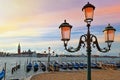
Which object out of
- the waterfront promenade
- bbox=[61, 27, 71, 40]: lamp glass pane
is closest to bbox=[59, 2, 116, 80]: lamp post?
bbox=[61, 27, 71, 40]: lamp glass pane

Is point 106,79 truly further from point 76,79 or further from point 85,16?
point 85,16

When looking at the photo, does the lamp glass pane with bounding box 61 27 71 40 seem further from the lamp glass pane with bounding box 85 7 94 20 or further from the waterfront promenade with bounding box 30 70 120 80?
the waterfront promenade with bounding box 30 70 120 80

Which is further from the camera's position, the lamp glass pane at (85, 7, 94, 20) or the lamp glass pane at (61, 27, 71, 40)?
the lamp glass pane at (61, 27, 71, 40)

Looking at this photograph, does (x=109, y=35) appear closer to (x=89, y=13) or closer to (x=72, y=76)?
(x=89, y=13)

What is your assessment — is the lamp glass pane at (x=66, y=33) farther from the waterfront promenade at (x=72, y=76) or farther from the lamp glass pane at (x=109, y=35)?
the waterfront promenade at (x=72, y=76)

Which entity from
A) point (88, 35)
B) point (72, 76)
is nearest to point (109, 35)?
point (88, 35)

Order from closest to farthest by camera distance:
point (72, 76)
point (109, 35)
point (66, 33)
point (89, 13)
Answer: point (89, 13), point (66, 33), point (109, 35), point (72, 76)

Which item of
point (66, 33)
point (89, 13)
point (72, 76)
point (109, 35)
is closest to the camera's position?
point (89, 13)

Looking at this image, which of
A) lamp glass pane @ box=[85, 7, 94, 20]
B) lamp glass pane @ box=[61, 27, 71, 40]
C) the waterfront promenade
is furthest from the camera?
the waterfront promenade

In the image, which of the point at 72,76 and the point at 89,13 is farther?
the point at 72,76

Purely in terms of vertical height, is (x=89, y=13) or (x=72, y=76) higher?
(x=89, y=13)

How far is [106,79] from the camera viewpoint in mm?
27031

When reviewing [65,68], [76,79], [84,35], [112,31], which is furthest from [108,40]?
[65,68]

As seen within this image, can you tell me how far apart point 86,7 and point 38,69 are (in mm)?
55359
